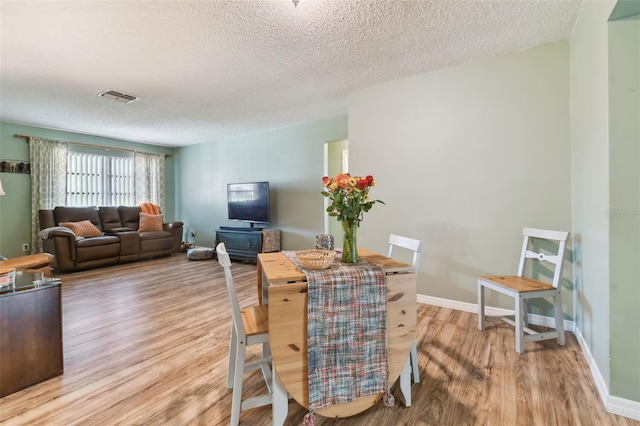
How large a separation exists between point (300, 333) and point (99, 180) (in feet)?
20.6

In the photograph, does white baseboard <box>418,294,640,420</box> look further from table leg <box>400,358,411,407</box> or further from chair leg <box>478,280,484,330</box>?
table leg <box>400,358,411,407</box>

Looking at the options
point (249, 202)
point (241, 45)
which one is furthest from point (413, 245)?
point (249, 202)

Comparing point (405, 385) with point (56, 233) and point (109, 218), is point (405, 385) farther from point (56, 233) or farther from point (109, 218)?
point (109, 218)

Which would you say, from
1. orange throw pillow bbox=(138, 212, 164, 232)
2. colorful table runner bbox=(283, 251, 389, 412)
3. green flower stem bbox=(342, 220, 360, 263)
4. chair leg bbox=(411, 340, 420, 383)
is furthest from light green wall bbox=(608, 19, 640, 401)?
orange throw pillow bbox=(138, 212, 164, 232)

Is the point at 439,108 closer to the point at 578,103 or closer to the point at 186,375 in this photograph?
the point at 578,103

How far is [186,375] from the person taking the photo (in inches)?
68.6

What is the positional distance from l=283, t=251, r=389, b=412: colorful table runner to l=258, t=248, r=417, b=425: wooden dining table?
0.04 metres

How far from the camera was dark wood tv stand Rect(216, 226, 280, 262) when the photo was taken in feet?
15.9

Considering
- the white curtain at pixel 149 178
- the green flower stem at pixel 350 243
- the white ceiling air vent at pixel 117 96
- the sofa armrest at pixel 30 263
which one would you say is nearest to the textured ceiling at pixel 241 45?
the white ceiling air vent at pixel 117 96

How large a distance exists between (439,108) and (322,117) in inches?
82.4

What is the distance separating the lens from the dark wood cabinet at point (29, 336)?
1.56m

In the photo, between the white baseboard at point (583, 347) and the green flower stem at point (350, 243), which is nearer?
the white baseboard at point (583, 347)

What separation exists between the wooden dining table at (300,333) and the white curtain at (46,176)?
5.65 metres

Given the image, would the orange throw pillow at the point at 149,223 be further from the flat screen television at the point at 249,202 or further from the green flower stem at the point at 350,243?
the green flower stem at the point at 350,243
